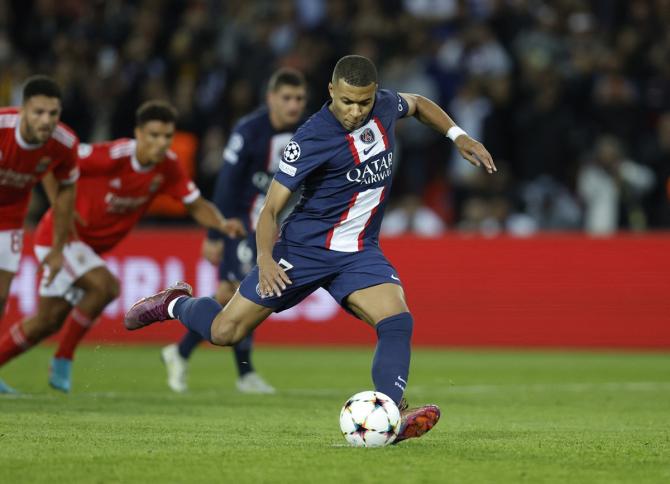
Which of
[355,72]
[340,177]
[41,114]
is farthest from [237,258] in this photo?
→ [355,72]

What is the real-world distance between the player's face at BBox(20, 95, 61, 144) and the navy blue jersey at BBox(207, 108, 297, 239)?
6.79 ft

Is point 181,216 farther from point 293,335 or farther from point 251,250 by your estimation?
point 251,250

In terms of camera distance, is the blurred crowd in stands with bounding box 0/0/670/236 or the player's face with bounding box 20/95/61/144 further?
the blurred crowd in stands with bounding box 0/0/670/236

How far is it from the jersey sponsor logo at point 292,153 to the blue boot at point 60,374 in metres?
4.49

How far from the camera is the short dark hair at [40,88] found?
32.8 feet

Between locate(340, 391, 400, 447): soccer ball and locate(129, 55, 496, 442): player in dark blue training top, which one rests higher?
locate(129, 55, 496, 442): player in dark blue training top

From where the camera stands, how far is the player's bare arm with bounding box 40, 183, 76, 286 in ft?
34.9

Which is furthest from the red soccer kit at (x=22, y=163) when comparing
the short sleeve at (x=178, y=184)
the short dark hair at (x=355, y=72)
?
the short dark hair at (x=355, y=72)

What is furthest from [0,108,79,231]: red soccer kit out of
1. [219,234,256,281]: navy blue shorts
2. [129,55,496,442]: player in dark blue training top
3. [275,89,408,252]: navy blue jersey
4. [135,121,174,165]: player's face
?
[275,89,408,252]: navy blue jersey

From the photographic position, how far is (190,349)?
1184 centimetres

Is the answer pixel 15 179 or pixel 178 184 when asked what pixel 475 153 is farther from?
pixel 178 184

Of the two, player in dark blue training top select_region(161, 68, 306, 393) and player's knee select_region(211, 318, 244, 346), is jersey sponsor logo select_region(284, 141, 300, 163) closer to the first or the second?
player's knee select_region(211, 318, 244, 346)

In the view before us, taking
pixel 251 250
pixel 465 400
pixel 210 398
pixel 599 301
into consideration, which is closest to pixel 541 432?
pixel 465 400

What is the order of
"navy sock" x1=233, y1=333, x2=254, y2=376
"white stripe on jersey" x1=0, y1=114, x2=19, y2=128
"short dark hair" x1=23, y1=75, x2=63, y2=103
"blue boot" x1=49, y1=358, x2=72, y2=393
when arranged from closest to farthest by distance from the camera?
"short dark hair" x1=23, y1=75, x2=63, y2=103, "white stripe on jersey" x1=0, y1=114, x2=19, y2=128, "blue boot" x1=49, y1=358, x2=72, y2=393, "navy sock" x1=233, y1=333, x2=254, y2=376
